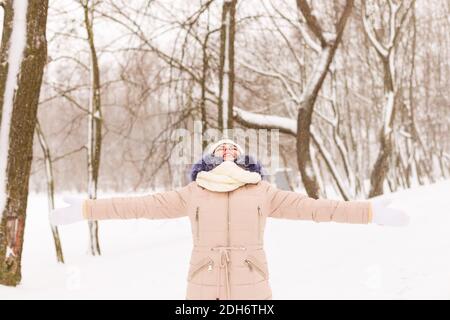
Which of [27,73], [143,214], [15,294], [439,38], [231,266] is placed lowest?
[15,294]

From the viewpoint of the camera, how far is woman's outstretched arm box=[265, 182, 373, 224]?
3.08 m

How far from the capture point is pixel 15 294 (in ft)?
18.7

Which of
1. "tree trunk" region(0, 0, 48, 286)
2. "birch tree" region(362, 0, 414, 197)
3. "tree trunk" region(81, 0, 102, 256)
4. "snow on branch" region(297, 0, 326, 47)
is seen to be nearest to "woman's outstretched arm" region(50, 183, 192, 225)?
"tree trunk" region(0, 0, 48, 286)

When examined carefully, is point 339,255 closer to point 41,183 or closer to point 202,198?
point 202,198

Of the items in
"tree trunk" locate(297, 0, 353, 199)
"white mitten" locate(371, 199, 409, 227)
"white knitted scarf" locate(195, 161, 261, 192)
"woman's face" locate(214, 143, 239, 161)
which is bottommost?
"white mitten" locate(371, 199, 409, 227)

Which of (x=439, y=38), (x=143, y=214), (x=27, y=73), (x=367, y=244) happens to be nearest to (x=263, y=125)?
(x=367, y=244)

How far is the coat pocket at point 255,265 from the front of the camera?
3.05m

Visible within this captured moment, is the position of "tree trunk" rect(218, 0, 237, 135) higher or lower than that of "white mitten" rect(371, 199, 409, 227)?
higher

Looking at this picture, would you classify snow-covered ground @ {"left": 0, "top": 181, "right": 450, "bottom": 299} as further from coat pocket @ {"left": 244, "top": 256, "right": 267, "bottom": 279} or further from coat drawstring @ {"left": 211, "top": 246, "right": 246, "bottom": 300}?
coat drawstring @ {"left": 211, "top": 246, "right": 246, "bottom": 300}

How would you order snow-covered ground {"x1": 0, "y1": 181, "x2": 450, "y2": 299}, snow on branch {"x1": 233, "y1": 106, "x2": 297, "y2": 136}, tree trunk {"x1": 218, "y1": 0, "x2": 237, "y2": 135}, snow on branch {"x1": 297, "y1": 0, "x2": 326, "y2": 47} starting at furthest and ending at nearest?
snow on branch {"x1": 233, "y1": 106, "x2": 297, "y2": 136}
snow on branch {"x1": 297, "y1": 0, "x2": 326, "y2": 47}
tree trunk {"x1": 218, "y1": 0, "x2": 237, "y2": 135}
snow-covered ground {"x1": 0, "y1": 181, "x2": 450, "y2": 299}

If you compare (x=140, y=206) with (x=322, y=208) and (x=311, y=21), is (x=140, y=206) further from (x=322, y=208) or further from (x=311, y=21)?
(x=311, y=21)

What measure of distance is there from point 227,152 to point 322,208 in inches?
24.7

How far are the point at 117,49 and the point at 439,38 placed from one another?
58.7 feet

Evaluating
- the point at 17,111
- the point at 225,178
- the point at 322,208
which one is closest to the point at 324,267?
the point at 322,208
